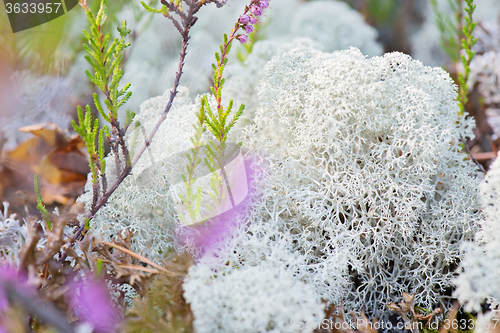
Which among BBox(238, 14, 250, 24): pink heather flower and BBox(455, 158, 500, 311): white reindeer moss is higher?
BBox(238, 14, 250, 24): pink heather flower

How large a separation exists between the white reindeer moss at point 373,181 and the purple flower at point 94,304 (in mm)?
318

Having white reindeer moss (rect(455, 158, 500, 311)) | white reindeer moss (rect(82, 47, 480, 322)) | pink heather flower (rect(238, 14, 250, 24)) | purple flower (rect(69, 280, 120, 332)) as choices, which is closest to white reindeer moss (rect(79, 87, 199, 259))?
white reindeer moss (rect(82, 47, 480, 322))

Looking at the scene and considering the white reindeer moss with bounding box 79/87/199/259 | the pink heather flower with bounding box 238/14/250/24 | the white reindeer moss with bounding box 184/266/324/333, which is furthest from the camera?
the white reindeer moss with bounding box 79/87/199/259

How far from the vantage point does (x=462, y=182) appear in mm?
721

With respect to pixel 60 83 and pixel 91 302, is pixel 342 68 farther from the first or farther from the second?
pixel 60 83

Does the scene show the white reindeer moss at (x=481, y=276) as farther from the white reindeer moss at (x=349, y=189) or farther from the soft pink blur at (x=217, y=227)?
the soft pink blur at (x=217, y=227)

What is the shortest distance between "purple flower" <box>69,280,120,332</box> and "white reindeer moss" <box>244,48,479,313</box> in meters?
0.32

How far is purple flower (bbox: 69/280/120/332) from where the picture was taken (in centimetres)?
54

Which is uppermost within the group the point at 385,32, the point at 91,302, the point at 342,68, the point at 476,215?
the point at 385,32

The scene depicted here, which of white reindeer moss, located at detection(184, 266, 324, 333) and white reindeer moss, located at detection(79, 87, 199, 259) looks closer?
white reindeer moss, located at detection(184, 266, 324, 333)

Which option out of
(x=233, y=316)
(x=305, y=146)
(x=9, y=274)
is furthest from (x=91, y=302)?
(x=305, y=146)

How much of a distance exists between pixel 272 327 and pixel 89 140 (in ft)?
1.28

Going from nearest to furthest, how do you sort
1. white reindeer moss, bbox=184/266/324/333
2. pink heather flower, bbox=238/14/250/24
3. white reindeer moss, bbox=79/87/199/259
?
white reindeer moss, bbox=184/266/324/333 → pink heather flower, bbox=238/14/250/24 → white reindeer moss, bbox=79/87/199/259

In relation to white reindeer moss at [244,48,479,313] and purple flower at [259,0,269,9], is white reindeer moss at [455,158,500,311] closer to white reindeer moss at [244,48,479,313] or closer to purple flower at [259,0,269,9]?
white reindeer moss at [244,48,479,313]
